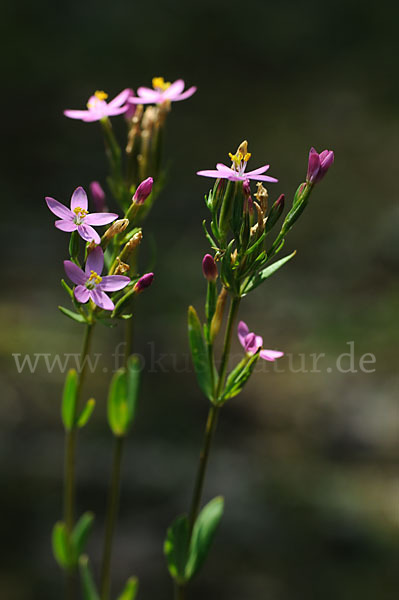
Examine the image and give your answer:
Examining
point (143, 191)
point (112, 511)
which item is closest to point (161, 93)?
point (143, 191)

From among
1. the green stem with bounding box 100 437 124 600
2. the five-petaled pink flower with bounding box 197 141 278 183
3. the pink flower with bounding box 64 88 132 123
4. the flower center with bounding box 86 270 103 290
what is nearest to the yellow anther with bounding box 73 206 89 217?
the flower center with bounding box 86 270 103 290

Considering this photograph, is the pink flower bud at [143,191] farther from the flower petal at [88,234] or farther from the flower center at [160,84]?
the flower center at [160,84]

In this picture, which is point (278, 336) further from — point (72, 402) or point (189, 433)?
point (72, 402)

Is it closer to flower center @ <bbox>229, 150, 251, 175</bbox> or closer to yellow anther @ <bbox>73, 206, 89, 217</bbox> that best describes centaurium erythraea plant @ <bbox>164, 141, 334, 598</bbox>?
flower center @ <bbox>229, 150, 251, 175</bbox>

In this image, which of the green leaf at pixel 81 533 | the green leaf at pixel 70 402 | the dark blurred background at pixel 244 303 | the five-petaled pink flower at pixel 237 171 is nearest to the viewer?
the five-petaled pink flower at pixel 237 171

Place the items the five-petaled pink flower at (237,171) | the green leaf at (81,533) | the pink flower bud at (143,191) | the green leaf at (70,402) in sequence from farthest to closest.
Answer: the green leaf at (81,533), the green leaf at (70,402), the pink flower bud at (143,191), the five-petaled pink flower at (237,171)

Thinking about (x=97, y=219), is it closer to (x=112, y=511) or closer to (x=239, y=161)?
(x=239, y=161)

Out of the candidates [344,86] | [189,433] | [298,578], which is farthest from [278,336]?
[344,86]

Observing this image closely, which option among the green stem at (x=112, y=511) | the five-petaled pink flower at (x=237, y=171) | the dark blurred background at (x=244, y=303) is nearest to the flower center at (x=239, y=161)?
the five-petaled pink flower at (x=237, y=171)
